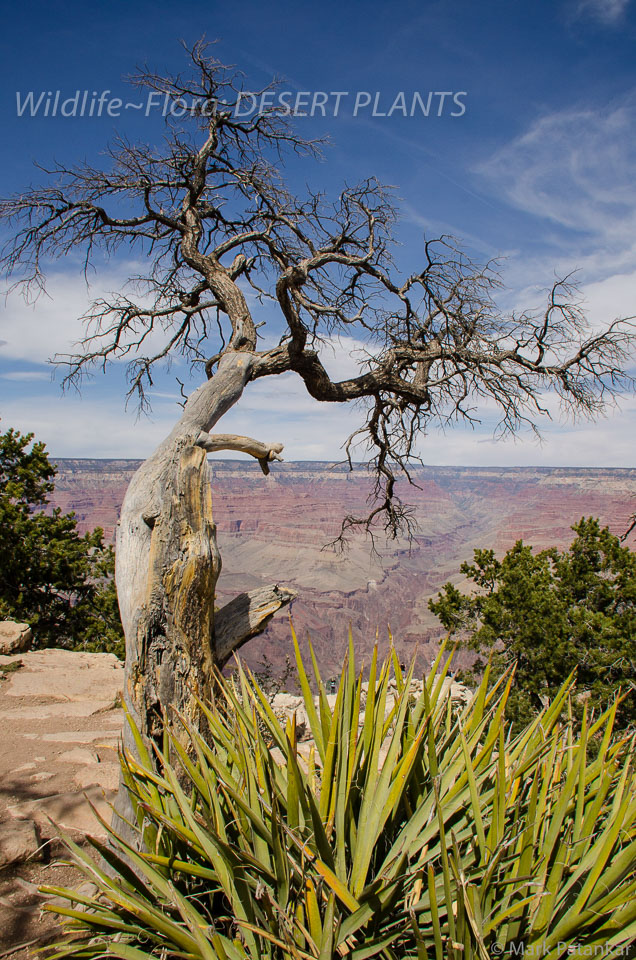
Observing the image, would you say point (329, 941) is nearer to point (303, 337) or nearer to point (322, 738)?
point (322, 738)

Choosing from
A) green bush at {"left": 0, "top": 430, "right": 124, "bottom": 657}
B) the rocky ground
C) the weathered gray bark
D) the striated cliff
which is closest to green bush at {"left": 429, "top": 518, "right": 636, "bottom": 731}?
the rocky ground

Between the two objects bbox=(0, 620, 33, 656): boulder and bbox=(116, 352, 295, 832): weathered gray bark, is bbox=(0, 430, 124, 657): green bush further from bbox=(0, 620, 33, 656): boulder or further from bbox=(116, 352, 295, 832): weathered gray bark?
bbox=(116, 352, 295, 832): weathered gray bark

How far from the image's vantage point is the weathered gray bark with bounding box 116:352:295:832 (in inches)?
133

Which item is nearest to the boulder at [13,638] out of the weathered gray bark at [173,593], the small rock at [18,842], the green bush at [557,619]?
the small rock at [18,842]

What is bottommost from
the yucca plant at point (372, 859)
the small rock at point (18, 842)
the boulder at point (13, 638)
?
the boulder at point (13, 638)

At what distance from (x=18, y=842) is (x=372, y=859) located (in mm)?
2447

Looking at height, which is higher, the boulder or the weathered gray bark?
the weathered gray bark

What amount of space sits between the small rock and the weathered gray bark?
681 mm

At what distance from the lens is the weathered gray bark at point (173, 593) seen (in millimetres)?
3385

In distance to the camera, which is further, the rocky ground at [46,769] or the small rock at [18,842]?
the small rock at [18,842]

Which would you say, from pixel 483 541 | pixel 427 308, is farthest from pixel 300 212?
pixel 483 541

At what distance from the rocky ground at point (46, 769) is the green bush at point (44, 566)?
156 inches

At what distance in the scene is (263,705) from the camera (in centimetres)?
273

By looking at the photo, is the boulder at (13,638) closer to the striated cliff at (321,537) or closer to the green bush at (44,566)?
the green bush at (44,566)
